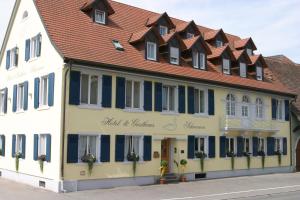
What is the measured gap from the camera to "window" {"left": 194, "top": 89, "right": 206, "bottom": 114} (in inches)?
1072

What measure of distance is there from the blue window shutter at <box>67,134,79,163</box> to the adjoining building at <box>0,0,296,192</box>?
5 centimetres

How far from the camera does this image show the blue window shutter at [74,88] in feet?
69.7

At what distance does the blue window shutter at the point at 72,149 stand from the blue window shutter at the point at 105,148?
4.60ft

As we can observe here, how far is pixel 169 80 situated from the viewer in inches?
1001

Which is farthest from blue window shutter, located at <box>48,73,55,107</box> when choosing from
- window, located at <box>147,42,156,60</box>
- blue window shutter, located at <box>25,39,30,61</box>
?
window, located at <box>147,42,156,60</box>

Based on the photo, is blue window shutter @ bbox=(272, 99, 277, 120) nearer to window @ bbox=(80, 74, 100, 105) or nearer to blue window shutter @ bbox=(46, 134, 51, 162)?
window @ bbox=(80, 74, 100, 105)

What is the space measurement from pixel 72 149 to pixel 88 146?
3.73ft

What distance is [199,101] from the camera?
27.3 meters

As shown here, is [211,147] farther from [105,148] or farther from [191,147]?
[105,148]

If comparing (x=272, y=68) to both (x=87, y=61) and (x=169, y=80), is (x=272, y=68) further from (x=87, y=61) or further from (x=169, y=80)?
(x=87, y=61)

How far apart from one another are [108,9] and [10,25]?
6.08 meters

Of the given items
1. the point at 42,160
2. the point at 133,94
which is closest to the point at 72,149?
the point at 42,160

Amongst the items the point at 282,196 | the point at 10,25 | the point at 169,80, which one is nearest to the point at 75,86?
the point at 169,80

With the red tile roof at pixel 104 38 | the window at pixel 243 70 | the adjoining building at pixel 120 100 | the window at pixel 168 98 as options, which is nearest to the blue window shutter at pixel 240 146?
the adjoining building at pixel 120 100
